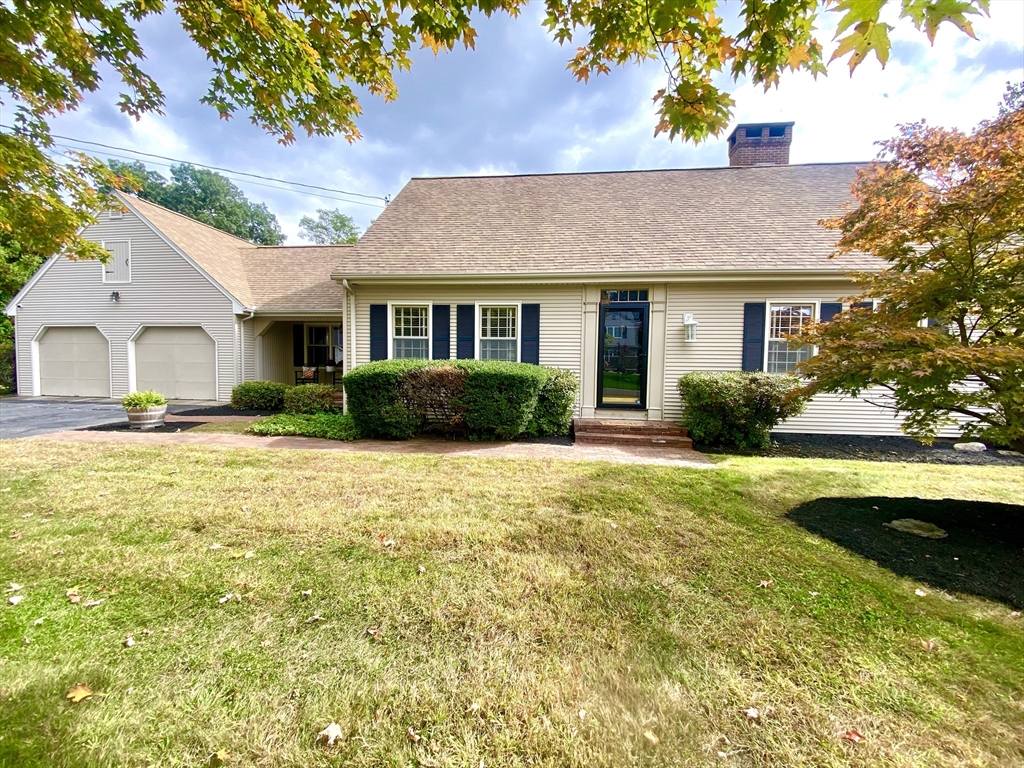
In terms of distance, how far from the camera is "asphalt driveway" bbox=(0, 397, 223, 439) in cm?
782

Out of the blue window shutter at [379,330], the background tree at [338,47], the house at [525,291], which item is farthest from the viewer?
the blue window shutter at [379,330]

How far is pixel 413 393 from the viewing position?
7047 mm

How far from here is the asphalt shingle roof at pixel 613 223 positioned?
26.7 ft

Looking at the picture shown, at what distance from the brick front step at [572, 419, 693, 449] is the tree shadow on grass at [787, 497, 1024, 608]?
2881 millimetres

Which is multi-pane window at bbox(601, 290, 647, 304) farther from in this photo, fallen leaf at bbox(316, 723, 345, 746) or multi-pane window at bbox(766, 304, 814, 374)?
fallen leaf at bbox(316, 723, 345, 746)

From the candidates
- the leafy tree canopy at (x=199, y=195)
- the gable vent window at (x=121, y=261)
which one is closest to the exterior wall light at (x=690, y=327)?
the gable vent window at (x=121, y=261)

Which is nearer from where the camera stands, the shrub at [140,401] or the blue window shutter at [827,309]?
the blue window shutter at [827,309]

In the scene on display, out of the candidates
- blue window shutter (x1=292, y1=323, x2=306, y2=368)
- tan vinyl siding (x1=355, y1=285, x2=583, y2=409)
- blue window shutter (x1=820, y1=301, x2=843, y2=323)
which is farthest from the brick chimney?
blue window shutter (x1=292, y1=323, x2=306, y2=368)

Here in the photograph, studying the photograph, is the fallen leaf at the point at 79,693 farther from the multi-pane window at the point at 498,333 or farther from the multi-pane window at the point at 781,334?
the multi-pane window at the point at 781,334

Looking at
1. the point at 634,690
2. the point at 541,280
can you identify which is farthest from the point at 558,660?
the point at 541,280

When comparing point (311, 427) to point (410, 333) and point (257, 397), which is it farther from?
point (257, 397)

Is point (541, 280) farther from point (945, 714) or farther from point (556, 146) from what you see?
point (556, 146)

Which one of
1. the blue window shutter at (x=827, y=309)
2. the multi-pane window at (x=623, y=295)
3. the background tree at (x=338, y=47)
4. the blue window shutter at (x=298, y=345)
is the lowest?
the blue window shutter at (x=298, y=345)

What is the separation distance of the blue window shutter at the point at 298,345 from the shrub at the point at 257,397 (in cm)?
267
